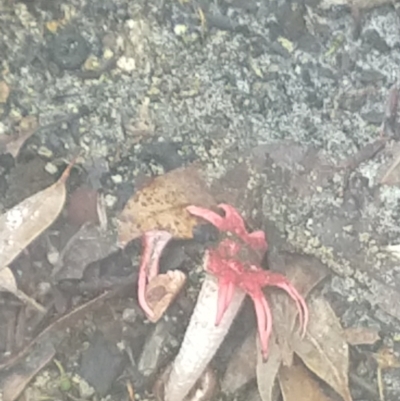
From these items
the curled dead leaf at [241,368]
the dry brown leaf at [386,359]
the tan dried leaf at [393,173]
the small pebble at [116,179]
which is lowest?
the dry brown leaf at [386,359]

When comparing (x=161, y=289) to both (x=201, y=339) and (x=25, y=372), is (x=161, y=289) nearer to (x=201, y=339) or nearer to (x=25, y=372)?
(x=201, y=339)

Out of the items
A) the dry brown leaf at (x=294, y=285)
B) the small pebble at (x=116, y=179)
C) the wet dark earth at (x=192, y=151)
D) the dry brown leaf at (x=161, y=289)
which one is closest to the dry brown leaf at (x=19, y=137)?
the wet dark earth at (x=192, y=151)

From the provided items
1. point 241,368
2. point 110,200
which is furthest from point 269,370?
point 110,200

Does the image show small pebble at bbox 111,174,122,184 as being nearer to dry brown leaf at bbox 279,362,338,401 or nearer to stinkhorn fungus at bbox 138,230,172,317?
stinkhorn fungus at bbox 138,230,172,317

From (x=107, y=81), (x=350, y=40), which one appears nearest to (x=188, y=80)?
(x=107, y=81)

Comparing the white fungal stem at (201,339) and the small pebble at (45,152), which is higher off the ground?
the small pebble at (45,152)

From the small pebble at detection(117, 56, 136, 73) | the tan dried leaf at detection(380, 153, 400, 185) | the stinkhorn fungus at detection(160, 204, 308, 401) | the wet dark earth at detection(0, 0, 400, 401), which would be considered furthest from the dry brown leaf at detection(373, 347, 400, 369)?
the small pebble at detection(117, 56, 136, 73)

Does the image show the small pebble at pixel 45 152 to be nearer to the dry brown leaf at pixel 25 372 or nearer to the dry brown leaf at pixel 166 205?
the dry brown leaf at pixel 166 205
